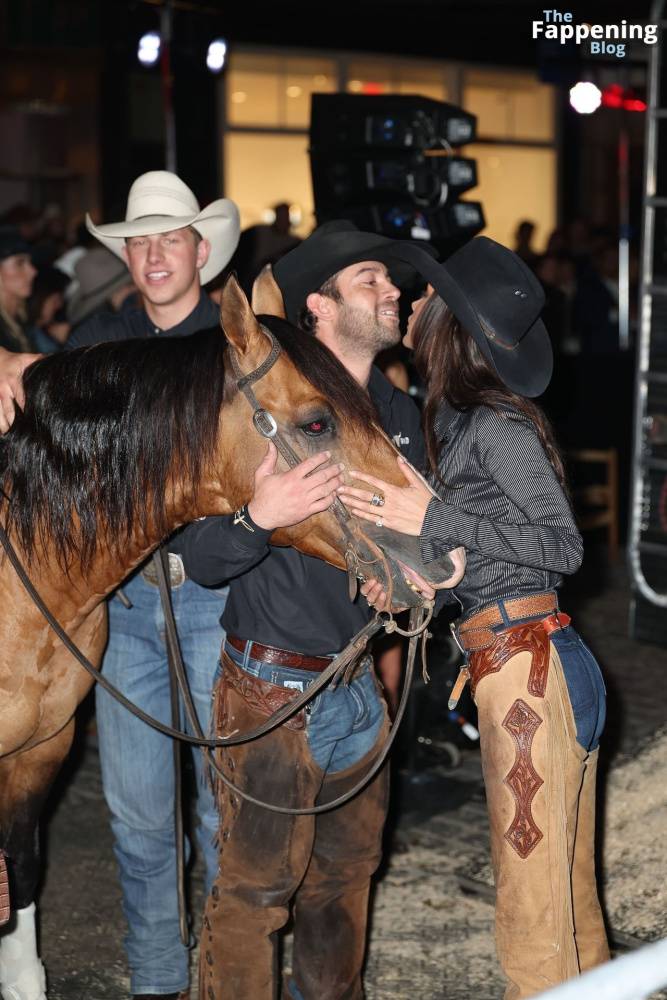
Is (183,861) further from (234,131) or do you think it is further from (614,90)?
(234,131)

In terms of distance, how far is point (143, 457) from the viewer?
2.54 m

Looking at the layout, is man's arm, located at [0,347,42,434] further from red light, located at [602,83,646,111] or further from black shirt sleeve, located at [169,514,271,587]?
red light, located at [602,83,646,111]

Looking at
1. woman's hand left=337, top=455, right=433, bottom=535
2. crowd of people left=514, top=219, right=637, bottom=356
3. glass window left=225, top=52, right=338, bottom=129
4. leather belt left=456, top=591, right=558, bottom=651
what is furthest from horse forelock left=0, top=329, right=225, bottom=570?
glass window left=225, top=52, right=338, bottom=129

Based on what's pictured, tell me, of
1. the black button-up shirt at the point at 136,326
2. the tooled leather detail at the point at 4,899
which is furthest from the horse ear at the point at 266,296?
the tooled leather detail at the point at 4,899

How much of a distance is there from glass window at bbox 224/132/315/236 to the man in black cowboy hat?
10980 millimetres

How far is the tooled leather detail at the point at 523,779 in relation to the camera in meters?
2.36

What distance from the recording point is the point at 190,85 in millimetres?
12281

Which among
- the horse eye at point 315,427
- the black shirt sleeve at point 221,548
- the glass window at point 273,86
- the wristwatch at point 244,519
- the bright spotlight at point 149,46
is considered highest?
the glass window at point 273,86

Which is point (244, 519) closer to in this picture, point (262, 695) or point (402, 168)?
point (262, 695)

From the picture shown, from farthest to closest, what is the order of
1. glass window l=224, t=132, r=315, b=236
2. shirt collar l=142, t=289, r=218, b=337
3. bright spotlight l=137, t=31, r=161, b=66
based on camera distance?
glass window l=224, t=132, r=315, b=236 < bright spotlight l=137, t=31, r=161, b=66 < shirt collar l=142, t=289, r=218, b=337

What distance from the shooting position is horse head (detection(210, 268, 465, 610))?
243 centimetres

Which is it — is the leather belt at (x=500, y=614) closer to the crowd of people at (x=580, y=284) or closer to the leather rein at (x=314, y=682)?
the leather rein at (x=314, y=682)

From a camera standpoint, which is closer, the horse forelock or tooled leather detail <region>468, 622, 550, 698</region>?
tooled leather detail <region>468, 622, 550, 698</region>

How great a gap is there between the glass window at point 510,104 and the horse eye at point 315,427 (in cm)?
1356
